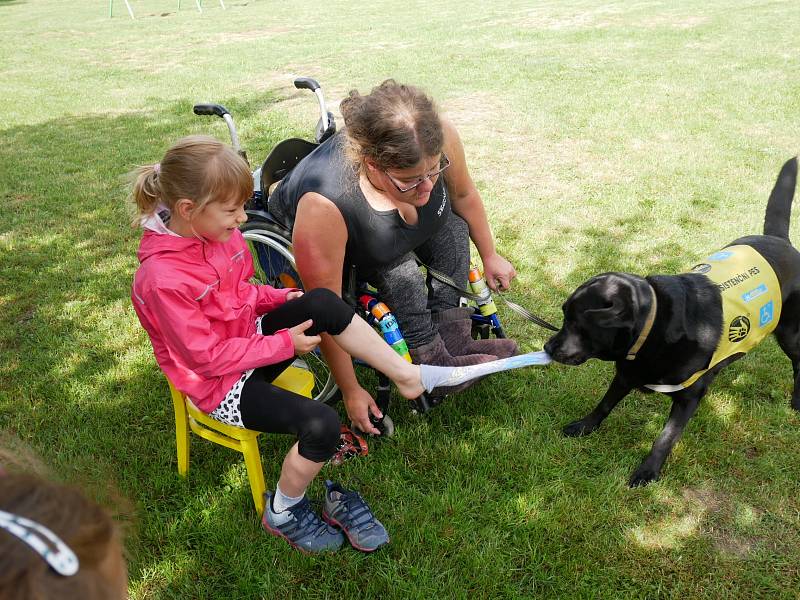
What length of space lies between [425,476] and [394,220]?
46.9 inches

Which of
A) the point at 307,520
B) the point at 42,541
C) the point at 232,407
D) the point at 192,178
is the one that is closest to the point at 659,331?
the point at 307,520

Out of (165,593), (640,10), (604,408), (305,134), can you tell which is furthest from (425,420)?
(640,10)

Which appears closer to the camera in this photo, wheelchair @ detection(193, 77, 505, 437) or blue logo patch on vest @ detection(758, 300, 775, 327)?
blue logo patch on vest @ detection(758, 300, 775, 327)

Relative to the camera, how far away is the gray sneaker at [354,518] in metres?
2.56

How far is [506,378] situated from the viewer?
3543mm

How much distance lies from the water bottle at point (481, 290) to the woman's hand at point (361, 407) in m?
0.91

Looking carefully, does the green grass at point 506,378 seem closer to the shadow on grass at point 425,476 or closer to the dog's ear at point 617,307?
the shadow on grass at point 425,476

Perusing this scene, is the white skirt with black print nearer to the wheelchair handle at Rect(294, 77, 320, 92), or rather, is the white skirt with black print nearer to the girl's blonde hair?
the girl's blonde hair

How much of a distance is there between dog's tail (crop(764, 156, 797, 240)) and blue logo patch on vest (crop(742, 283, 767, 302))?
57cm

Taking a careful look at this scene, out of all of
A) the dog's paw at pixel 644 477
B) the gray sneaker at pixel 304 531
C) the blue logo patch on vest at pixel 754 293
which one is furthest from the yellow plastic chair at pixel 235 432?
the blue logo patch on vest at pixel 754 293

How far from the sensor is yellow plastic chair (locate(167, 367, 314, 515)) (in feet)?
8.30

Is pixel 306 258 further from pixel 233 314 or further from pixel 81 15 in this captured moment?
pixel 81 15

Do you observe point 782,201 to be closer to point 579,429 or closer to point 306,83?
point 579,429

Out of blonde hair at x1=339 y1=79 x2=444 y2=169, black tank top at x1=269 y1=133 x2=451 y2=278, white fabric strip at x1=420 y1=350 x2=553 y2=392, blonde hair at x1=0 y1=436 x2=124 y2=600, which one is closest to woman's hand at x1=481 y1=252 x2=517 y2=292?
black tank top at x1=269 y1=133 x2=451 y2=278
